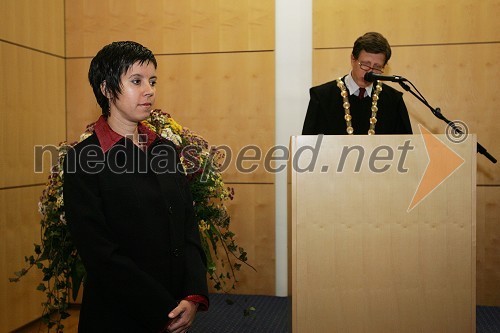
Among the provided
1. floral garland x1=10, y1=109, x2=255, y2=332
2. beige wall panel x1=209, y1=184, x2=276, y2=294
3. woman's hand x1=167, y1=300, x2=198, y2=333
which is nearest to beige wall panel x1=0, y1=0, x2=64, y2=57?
floral garland x1=10, y1=109, x2=255, y2=332

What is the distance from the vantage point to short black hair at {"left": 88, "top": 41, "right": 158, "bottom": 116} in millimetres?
1654

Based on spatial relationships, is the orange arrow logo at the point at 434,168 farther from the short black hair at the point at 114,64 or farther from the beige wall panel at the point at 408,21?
the beige wall panel at the point at 408,21

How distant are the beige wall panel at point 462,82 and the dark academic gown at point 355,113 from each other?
100cm

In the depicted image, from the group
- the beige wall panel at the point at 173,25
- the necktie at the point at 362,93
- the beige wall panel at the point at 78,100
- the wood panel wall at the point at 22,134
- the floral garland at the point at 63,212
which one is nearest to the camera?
the floral garland at the point at 63,212

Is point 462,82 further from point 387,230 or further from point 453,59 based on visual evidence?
point 387,230

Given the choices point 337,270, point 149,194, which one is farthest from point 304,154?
point 149,194

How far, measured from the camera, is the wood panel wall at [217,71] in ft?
13.6

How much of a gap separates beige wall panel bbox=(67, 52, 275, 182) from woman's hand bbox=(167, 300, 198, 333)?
2.59 m

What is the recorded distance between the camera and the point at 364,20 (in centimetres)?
399

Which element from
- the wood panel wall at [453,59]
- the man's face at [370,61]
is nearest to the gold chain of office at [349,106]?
the man's face at [370,61]

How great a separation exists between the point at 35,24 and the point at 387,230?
2.99 m

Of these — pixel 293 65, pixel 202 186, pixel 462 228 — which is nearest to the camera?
pixel 462 228

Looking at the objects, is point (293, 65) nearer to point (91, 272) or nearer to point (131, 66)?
point (131, 66)

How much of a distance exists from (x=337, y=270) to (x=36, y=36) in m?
2.91
